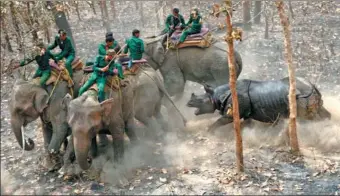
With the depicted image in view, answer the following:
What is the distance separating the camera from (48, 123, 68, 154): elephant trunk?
7926mm

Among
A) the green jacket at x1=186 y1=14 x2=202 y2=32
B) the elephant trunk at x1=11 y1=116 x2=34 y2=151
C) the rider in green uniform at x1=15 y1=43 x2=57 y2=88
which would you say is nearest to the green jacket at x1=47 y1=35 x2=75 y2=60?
the rider in green uniform at x1=15 y1=43 x2=57 y2=88

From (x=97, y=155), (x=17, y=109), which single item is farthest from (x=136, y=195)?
(x=17, y=109)

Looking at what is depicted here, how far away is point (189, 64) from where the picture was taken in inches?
410

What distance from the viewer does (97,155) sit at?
8188 mm

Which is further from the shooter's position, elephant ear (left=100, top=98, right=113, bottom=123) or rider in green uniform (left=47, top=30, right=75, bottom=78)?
rider in green uniform (left=47, top=30, right=75, bottom=78)

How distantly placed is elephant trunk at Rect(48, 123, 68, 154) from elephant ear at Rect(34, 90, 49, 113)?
0.44 metres

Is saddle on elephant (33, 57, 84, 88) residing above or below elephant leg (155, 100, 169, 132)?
above

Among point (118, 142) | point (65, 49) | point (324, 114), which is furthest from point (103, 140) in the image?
point (324, 114)

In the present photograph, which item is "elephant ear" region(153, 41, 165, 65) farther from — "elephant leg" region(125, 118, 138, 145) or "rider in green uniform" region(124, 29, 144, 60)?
"elephant leg" region(125, 118, 138, 145)

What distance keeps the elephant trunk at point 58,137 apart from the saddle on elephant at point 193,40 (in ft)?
11.1

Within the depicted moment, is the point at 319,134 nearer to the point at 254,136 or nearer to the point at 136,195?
the point at 254,136

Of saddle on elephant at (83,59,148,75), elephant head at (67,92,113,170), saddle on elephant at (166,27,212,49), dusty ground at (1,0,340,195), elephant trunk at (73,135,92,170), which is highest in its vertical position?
saddle on elephant at (166,27,212,49)

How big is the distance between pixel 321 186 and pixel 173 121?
3.50 meters

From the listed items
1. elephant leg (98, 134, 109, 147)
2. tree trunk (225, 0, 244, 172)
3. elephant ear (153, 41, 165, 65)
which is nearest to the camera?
tree trunk (225, 0, 244, 172)
